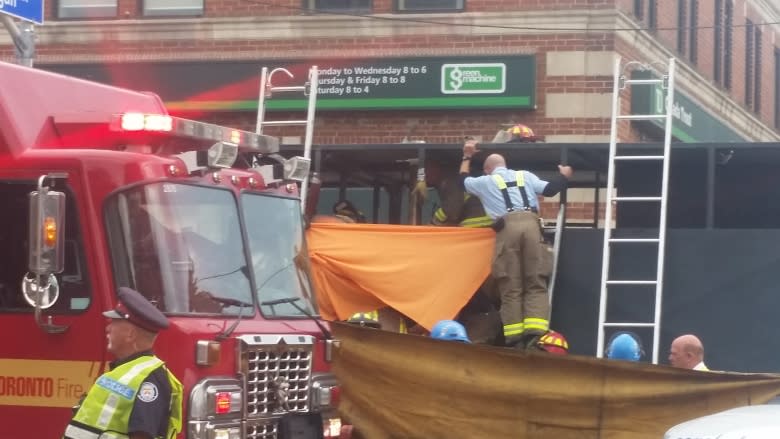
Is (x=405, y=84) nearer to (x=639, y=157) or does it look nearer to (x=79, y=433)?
(x=639, y=157)

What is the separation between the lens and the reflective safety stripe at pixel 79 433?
19.1 feet

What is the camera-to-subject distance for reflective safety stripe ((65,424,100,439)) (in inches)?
229

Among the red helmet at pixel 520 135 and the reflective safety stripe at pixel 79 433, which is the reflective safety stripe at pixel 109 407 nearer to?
the reflective safety stripe at pixel 79 433

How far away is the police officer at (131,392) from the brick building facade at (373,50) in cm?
1190

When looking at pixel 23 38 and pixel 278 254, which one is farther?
pixel 23 38

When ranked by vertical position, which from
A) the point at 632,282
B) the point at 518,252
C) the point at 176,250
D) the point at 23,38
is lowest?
the point at 632,282

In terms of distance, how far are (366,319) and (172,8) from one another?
8867mm

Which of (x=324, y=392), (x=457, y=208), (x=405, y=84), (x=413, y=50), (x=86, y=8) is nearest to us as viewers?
(x=324, y=392)

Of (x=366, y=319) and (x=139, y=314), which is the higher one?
(x=139, y=314)

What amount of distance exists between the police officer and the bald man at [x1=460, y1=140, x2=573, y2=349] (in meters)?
5.44

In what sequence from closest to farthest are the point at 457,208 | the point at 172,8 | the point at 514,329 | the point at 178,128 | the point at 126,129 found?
the point at 126,129 → the point at 178,128 → the point at 514,329 → the point at 457,208 → the point at 172,8

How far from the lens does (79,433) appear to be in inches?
230

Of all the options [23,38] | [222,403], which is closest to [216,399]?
[222,403]

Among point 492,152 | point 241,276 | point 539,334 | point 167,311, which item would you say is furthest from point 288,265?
point 492,152
